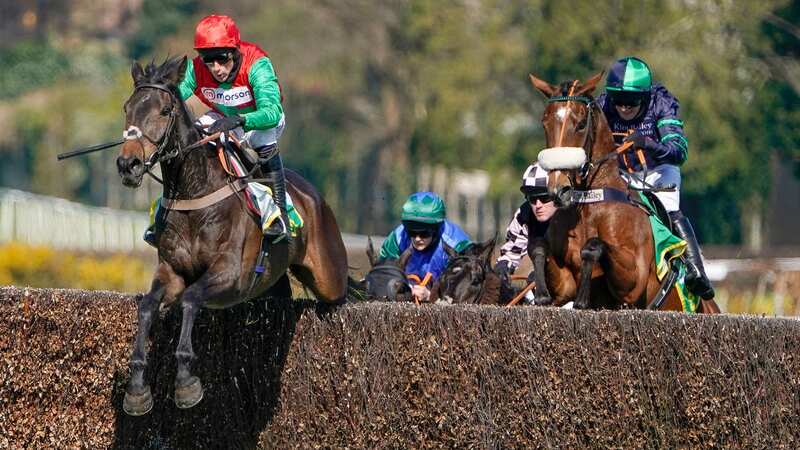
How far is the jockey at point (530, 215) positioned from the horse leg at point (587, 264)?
611 mm

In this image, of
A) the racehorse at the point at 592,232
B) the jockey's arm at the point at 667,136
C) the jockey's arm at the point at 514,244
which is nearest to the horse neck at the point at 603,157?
the racehorse at the point at 592,232

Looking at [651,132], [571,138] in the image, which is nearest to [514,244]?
[651,132]

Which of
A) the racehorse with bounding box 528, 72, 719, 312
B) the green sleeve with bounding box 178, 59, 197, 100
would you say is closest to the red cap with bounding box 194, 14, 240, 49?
the green sleeve with bounding box 178, 59, 197, 100

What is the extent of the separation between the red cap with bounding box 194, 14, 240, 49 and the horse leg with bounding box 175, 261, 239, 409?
44.2 inches

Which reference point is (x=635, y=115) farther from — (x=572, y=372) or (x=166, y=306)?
(x=166, y=306)

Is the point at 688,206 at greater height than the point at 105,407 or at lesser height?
lesser

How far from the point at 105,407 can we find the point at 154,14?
149ft

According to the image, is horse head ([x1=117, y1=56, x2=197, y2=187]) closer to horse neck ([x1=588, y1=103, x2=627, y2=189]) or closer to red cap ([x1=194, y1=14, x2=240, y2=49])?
red cap ([x1=194, y1=14, x2=240, y2=49])

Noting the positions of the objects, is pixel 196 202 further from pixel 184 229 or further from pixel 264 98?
pixel 264 98

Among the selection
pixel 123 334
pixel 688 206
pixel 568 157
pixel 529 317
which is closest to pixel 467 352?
pixel 529 317

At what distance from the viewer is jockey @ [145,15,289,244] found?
26.0 feet

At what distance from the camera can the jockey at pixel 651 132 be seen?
9.25 meters

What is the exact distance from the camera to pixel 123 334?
Result: 838cm

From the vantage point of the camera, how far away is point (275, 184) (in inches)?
327
